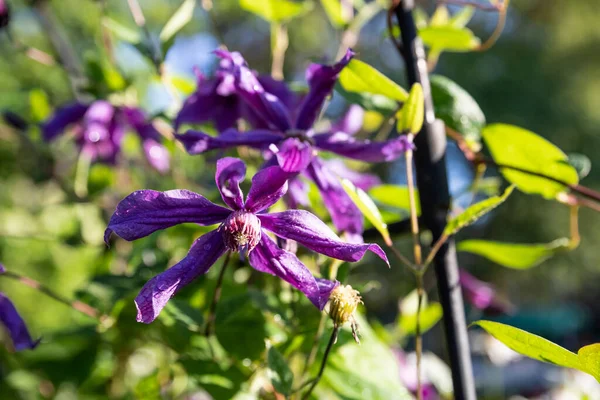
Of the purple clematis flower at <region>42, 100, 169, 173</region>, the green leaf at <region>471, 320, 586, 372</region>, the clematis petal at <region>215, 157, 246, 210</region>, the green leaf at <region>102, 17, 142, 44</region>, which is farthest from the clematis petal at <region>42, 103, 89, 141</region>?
the green leaf at <region>471, 320, 586, 372</region>

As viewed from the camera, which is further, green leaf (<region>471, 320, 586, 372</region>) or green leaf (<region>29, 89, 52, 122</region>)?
green leaf (<region>29, 89, 52, 122</region>)

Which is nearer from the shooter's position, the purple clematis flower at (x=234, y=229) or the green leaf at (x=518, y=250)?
the purple clematis flower at (x=234, y=229)

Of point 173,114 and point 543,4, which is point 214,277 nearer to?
point 173,114

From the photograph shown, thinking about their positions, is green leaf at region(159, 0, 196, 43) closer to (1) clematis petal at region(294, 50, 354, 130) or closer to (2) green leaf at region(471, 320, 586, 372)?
(1) clematis petal at region(294, 50, 354, 130)

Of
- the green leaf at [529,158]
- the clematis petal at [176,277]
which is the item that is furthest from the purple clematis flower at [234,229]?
the green leaf at [529,158]

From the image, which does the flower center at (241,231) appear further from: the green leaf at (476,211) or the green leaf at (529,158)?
the green leaf at (529,158)

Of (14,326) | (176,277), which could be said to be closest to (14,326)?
(14,326)
